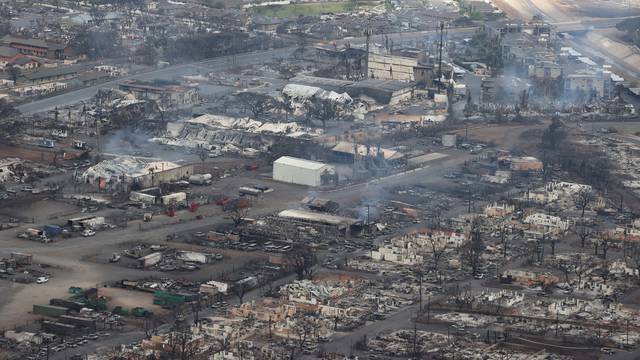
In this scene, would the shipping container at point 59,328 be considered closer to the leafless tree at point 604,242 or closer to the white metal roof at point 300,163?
the leafless tree at point 604,242

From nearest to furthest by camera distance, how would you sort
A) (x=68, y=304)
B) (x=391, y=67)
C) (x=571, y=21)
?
(x=68, y=304) < (x=391, y=67) < (x=571, y=21)

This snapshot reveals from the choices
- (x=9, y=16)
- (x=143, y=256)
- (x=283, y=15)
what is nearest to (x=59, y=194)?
(x=143, y=256)

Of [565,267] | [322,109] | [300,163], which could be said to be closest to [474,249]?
[565,267]

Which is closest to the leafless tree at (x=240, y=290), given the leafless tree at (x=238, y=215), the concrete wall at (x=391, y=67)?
the leafless tree at (x=238, y=215)

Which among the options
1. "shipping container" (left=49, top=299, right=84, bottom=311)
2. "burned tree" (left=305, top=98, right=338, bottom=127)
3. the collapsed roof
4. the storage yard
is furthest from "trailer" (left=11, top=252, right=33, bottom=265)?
the collapsed roof

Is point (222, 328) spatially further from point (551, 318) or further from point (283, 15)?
point (283, 15)

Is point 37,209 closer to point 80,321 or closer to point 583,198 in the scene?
point 80,321
